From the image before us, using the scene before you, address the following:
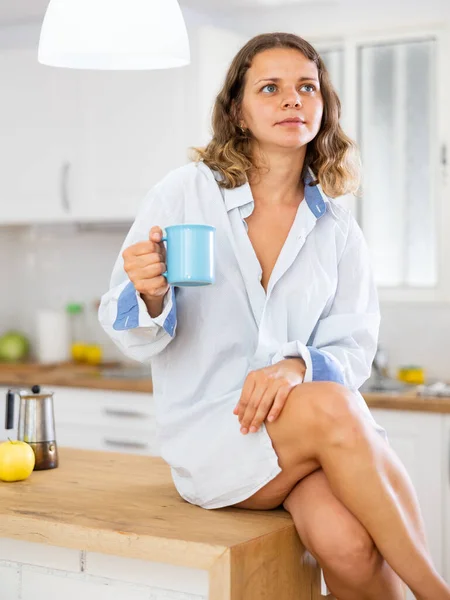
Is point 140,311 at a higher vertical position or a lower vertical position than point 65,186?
lower

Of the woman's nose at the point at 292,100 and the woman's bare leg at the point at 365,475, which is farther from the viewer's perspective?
the woman's nose at the point at 292,100

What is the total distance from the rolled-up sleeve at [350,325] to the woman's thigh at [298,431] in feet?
0.56

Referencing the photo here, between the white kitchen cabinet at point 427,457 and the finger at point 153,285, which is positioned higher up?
the finger at point 153,285

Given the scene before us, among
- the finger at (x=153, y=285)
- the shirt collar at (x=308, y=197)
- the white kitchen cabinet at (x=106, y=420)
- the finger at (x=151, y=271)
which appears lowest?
the white kitchen cabinet at (x=106, y=420)

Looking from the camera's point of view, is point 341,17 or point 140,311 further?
point 341,17

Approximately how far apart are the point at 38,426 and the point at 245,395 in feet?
2.48

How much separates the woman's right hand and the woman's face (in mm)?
463

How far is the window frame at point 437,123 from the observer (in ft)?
13.5

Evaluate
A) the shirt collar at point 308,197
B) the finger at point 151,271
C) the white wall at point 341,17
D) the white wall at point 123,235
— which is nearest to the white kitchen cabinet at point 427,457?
the white wall at point 123,235

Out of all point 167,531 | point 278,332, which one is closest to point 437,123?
point 278,332

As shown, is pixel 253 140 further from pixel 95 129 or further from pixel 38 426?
pixel 95 129

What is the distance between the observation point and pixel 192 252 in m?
1.90

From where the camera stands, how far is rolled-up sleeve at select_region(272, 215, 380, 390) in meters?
2.25

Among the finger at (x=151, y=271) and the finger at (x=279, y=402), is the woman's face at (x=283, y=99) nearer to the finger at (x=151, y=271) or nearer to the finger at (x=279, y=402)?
the finger at (x=151, y=271)
